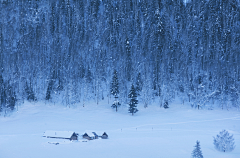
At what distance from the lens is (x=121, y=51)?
219 ft

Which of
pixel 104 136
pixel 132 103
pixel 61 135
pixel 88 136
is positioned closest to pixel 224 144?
pixel 104 136

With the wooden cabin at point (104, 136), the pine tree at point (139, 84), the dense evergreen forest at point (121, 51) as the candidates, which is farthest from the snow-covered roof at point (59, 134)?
the pine tree at point (139, 84)

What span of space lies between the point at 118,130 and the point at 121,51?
1223 inches

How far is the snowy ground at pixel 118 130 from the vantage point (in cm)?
3000

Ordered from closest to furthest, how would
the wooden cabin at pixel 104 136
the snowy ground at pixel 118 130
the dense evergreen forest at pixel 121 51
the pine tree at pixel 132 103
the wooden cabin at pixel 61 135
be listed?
the snowy ground at pixel 118 130
the wooden cabin at pixel 61 135
the wooden cabin at pixel 104 136
the pine tree at pixel 132 103
the dense evergreen forest at pixel 121 51

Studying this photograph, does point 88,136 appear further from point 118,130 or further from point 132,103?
point 132,103

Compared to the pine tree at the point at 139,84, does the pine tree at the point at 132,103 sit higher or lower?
lower

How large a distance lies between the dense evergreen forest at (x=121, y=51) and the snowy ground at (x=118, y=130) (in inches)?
145

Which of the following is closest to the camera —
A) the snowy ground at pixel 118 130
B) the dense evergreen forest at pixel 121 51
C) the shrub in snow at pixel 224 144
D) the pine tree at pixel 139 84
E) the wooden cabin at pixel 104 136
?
the snowy ground at pixel 118 130

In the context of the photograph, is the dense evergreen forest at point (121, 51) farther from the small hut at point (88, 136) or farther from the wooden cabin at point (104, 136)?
the wooden cabin at point (104, 136)

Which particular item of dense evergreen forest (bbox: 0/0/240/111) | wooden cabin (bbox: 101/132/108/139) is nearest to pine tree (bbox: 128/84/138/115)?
dense evergreen forest (bbox: 0/0/240/111)

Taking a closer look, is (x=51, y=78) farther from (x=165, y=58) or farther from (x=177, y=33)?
(x=177, y=33)

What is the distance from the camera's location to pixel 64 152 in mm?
30016

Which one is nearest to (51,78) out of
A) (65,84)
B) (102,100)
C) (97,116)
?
(65,84)
